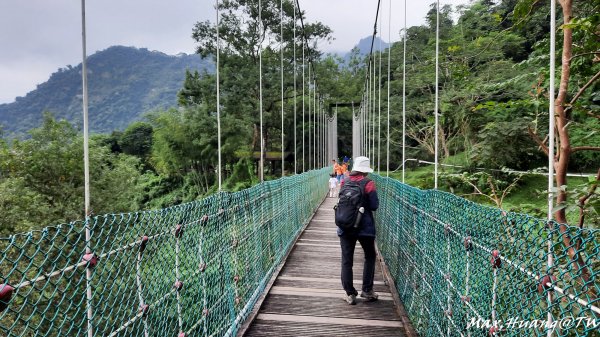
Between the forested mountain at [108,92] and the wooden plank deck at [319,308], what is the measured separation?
15.4 ft

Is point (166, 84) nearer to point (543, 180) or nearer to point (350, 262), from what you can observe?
point (543, 180)

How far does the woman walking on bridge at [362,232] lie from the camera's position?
2.36 m

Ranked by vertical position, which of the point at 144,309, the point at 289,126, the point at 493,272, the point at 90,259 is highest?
the point at 289,126

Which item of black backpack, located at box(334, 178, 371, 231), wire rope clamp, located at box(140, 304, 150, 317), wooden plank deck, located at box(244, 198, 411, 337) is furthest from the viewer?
black backpack, located at box(334, 178, 371, 231)

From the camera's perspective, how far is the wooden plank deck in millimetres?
2094

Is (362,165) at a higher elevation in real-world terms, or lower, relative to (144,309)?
higher

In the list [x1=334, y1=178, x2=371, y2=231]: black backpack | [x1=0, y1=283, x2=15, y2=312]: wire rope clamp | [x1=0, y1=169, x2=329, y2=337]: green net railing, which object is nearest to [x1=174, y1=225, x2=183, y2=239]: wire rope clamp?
[x1=0, y1=169, x2=329, y2=337]: green net railing

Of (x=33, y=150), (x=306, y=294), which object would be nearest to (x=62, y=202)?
(x=33, y=150)

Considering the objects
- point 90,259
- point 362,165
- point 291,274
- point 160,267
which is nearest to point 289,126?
point 291,274

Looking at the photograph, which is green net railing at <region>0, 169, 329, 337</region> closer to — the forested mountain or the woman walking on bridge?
the woman walking on bridge

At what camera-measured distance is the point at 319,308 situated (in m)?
2.39

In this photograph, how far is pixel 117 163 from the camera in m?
13.4

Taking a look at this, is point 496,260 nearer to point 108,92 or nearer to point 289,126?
point 289,126

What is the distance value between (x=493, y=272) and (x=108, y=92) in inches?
1198
